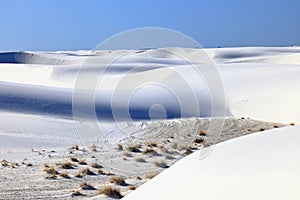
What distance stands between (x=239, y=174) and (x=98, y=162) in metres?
7.15

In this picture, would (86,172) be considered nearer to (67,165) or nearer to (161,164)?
(67,165)

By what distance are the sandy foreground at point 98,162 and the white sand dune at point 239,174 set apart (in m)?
2.65

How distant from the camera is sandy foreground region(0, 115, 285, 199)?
8.99 m

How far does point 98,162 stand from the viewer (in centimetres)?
1203

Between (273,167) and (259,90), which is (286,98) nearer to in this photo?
(259,90)

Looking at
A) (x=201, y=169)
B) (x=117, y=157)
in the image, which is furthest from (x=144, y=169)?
(x=201, y=169)

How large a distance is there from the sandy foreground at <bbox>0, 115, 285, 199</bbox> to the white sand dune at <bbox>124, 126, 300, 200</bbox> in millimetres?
2646

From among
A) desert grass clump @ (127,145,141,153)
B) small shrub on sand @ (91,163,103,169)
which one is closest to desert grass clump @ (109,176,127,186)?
small shrub on sand @ (91,163,103,169)

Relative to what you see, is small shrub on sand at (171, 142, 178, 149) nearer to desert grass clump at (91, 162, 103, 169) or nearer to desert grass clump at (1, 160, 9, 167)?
desert grass clump at (91, 162, 103, 169)

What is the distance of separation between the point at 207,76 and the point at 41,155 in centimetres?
2196

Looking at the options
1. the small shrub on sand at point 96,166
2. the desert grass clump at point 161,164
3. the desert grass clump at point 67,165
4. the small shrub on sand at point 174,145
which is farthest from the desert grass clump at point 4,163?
the small shrub on sand at point 174,145

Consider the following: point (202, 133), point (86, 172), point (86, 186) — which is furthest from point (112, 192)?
point (202, 133)

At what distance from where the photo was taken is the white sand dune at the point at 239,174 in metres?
4.69

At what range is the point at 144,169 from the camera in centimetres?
1129
